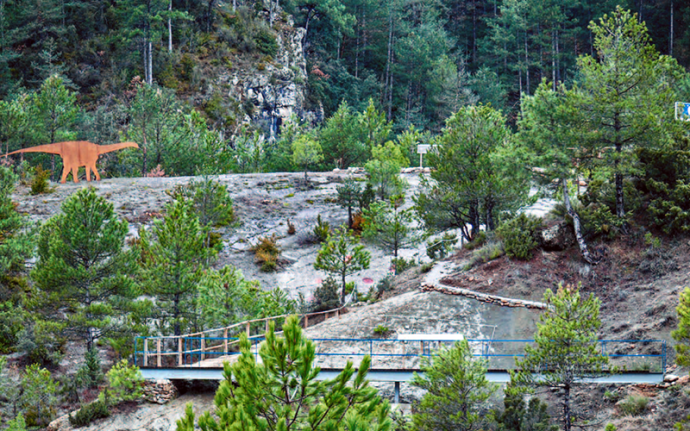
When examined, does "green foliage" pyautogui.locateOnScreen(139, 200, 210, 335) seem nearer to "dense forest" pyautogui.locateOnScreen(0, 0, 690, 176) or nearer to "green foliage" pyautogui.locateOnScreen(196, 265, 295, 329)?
"green foliage" pyautogui.locateOnScreen(196, 265, 295, 329)

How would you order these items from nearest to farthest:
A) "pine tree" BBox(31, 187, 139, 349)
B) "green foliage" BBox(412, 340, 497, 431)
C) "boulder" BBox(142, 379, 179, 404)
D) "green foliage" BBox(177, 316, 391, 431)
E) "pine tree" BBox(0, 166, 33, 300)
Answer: "green foliage" BBox(177, 316, 391, 431) < "green foliage" BBox(412, 340, 497, 431) < "boulder" BBox(142, 379, 179, 404) < "pine tree" BBox(31, 187, 139, 349) < "pine tree" BBox(0, 166, 33, 300)

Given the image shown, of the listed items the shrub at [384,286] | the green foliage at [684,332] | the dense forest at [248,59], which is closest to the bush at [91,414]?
the shrub at [384,286]

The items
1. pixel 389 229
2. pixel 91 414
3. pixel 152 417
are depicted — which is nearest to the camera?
pixel 152 417


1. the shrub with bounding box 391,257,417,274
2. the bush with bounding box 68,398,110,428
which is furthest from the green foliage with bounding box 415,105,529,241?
the bush with bounding box 68,398,110,428

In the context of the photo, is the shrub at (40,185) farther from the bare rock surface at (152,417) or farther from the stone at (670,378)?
the stone at (670,378)

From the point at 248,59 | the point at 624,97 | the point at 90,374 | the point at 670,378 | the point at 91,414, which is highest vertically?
the point at 248,59

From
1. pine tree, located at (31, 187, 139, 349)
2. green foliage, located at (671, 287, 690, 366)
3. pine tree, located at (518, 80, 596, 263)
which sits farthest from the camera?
pine tree, located at (518, 80, 596, 263)

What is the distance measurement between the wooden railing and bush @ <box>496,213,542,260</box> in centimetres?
701

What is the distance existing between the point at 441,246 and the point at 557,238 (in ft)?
24.0

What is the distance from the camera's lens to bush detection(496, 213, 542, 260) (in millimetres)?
26797

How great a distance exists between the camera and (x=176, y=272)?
23.9m

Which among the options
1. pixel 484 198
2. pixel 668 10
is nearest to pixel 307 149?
pixel 484 198

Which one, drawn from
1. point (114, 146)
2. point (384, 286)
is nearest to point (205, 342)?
point (384, 286)

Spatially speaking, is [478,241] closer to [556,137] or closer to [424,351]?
[556,137]
